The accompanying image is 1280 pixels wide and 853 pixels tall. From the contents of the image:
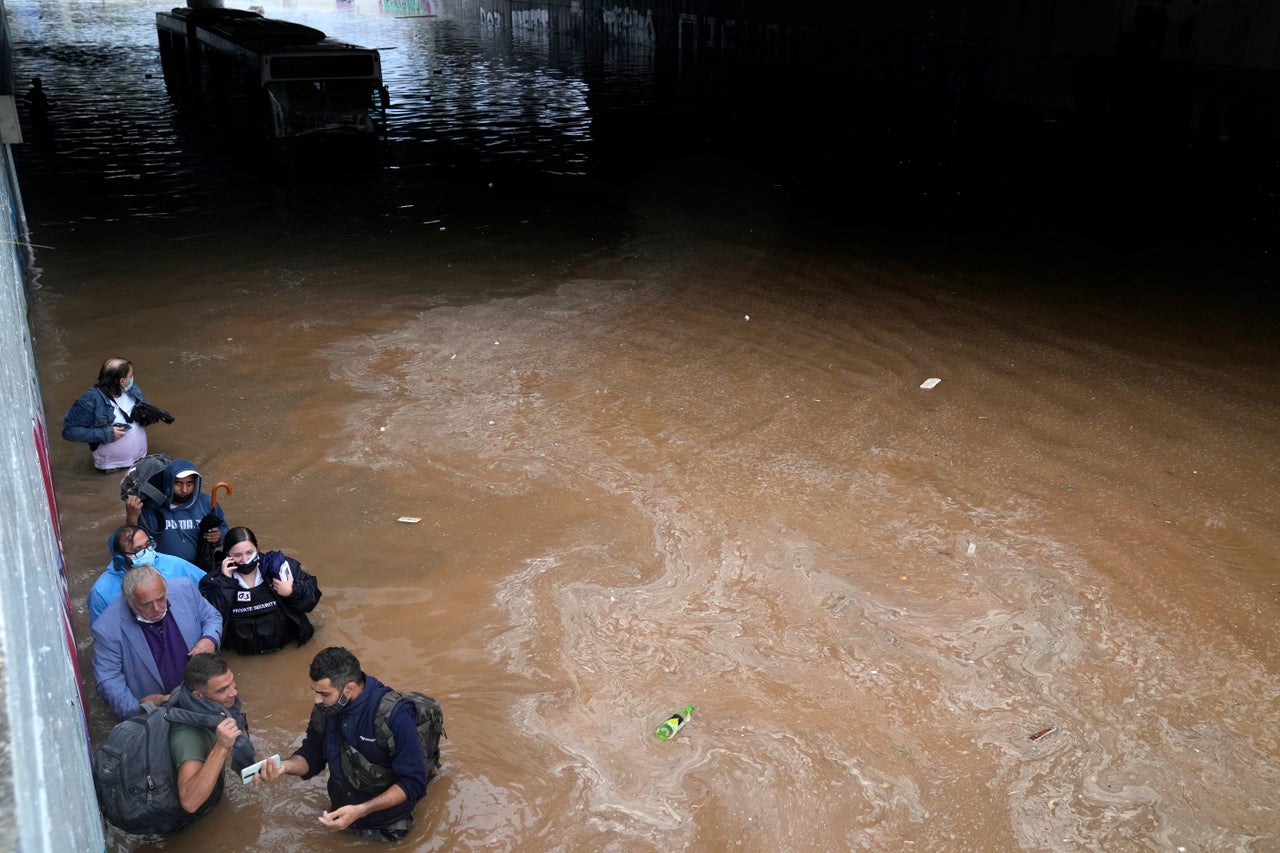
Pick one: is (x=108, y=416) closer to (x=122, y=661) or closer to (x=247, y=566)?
(x=247, y=566)

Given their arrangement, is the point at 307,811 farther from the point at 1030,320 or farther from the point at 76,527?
the point at 1030,320

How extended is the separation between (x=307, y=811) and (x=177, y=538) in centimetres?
215

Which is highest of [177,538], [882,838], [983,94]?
[983,94]

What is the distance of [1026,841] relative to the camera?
14.8 ft

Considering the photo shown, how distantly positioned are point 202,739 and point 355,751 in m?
0.69

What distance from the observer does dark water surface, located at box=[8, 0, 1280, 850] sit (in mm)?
4852

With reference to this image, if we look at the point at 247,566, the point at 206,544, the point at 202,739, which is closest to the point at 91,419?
the point at 206,544

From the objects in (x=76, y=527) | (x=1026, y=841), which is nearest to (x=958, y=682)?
(x=1026, y=841)

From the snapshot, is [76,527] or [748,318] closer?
[76,527]

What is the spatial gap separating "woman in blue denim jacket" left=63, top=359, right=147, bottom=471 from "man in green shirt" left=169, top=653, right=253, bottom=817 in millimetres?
3601

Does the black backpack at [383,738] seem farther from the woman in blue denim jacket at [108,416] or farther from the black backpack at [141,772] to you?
the woman in blue denim jacket at [108,416]

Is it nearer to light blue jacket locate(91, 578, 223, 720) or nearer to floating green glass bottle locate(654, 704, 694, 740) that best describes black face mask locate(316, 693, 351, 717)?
light blue jacket locate(91, 578, 223, 720)

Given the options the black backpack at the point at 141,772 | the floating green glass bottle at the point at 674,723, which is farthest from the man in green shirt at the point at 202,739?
the floating green glass bottle at the point at 674,723

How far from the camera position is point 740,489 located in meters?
7.46
